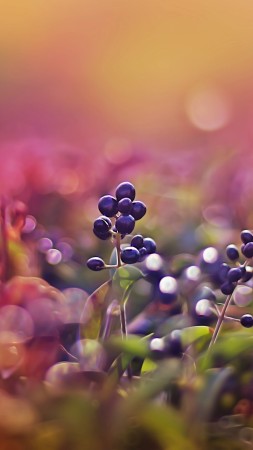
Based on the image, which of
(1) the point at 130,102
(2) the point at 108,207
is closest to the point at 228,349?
(2) the point at 108,207

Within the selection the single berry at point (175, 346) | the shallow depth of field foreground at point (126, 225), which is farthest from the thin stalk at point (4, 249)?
the single berry at point (175, 346)

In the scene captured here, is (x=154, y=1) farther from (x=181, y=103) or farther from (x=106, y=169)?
(x=106, y=169)

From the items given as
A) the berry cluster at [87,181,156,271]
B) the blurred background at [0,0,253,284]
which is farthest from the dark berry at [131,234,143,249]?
the blurred background at [0,0,253,284]

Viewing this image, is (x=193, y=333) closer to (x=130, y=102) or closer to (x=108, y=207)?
(x=108, y=207)

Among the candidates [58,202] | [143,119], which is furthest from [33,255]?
[143,119]

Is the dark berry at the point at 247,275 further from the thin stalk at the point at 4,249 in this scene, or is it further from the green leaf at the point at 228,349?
the thin stalk at the point at 4,249

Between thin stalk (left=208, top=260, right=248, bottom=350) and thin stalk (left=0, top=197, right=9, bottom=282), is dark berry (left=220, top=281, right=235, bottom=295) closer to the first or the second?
thin stalk (left=208, top=260, right=248, bottom=350)
